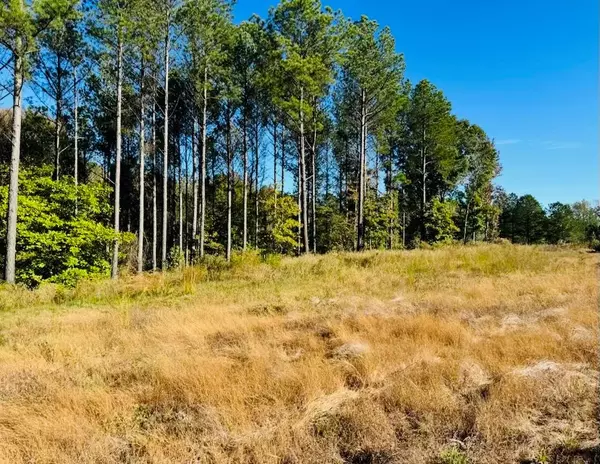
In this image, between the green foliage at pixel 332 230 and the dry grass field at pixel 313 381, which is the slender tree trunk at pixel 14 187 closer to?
the dry grass field at pixel 313 381

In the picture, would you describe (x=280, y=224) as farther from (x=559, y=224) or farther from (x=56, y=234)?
(x=559, y=224)

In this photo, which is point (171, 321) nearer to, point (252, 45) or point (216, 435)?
point (216, 435)

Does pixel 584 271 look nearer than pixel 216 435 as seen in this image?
No

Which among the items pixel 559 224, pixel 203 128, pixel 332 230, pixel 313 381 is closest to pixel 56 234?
pixel 203 128

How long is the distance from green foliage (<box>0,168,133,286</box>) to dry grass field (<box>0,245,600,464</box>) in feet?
16.8

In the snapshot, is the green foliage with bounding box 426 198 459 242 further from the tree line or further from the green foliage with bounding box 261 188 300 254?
the green foliage with bounding box 261 188 300 254

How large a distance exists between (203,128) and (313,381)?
1722 cm

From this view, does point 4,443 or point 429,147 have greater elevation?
point 429,147

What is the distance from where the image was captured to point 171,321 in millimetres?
6762

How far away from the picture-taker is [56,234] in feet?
41.9

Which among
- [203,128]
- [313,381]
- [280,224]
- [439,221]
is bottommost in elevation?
[313,381]

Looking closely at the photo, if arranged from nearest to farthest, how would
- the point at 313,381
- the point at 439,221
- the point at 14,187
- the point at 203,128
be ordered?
the point at 313,381, the point at 14,187, the point at 203,128, the point at 439,221

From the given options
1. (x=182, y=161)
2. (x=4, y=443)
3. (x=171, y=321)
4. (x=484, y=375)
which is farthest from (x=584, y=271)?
(x=182, y=161)

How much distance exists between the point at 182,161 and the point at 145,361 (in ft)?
82.0
